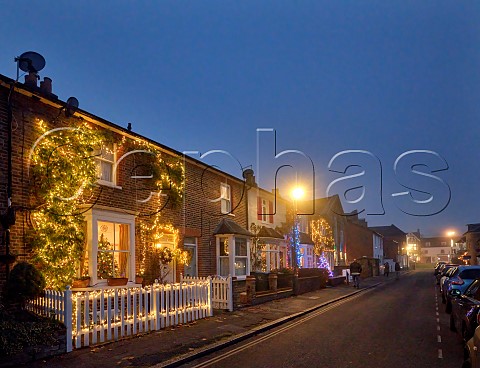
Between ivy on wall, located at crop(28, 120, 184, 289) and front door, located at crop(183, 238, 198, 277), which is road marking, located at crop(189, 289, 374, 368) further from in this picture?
front door, located at crop(183, 238, 198, 277)

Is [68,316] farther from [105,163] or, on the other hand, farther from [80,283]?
[105,163]

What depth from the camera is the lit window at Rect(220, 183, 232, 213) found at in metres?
24.7

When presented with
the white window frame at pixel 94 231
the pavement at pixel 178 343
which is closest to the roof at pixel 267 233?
the pavement at pixel 178 343

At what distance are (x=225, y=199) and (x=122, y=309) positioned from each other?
13.2 meters

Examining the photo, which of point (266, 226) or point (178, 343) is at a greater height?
point (266, 226)

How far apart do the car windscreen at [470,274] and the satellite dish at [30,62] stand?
651 inches

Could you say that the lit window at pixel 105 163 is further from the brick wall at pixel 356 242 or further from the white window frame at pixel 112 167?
the brick wall at pixel 356 242

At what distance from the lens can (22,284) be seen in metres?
11.1

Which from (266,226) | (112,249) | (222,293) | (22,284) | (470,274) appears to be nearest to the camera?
(22,284)

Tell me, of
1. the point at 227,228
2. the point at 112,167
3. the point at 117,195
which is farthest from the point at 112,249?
the point at 227,228

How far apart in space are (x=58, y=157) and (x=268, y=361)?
778cm

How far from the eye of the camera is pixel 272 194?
32406 mm

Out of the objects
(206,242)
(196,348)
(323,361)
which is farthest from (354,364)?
(206,242)

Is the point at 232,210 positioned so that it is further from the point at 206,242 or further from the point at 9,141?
the point at 9,141
